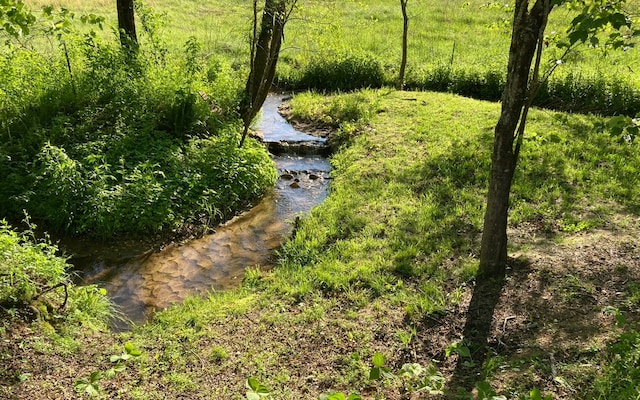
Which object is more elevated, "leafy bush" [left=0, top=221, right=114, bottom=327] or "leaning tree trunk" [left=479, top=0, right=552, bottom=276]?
"leaning tree trunk" [left=479, top=0, right=552, bottom=276]

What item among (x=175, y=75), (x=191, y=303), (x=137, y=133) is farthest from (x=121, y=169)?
(x=191, y=303)

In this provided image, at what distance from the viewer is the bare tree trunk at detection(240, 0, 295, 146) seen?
9062 millimetres

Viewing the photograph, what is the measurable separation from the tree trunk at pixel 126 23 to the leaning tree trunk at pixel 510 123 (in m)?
8.00

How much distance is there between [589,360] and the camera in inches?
148

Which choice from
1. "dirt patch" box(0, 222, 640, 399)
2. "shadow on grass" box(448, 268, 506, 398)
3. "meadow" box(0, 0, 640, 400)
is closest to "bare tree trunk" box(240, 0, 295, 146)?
"meadow" box(0, 0, 640, 400)

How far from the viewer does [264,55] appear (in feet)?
34.9

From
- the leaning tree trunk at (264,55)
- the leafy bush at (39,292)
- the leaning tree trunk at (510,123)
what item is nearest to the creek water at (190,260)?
the leafy bush at (39,292)

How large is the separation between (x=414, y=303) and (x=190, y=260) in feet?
11.6

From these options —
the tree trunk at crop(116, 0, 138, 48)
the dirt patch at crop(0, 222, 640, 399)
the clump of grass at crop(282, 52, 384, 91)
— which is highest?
the tree trunk at crop(116, 0, 138, 48)

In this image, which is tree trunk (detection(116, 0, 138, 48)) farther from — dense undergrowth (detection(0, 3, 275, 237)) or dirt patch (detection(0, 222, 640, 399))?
dirt patch (detection(0, 222, 640, 399))

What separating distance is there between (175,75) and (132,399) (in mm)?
7081

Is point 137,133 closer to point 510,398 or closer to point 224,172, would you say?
point 224,172

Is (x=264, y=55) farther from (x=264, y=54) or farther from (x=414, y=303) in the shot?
(x=414, y=303)

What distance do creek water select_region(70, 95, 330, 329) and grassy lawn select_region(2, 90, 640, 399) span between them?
461mm
